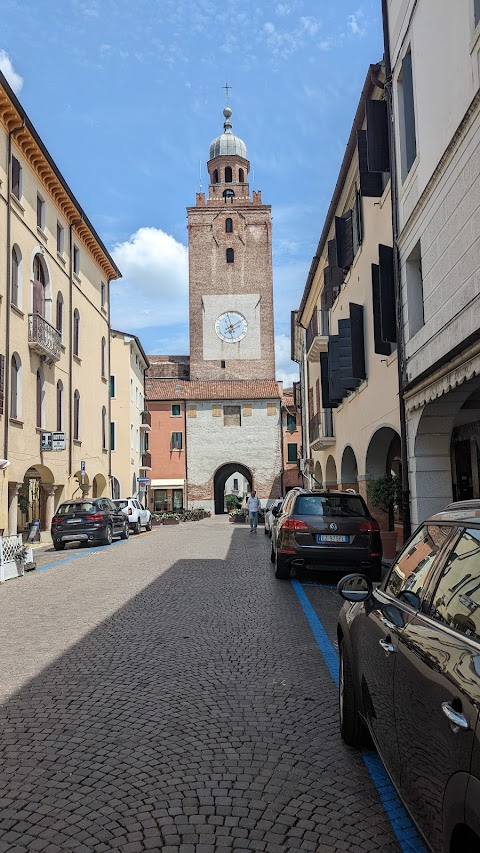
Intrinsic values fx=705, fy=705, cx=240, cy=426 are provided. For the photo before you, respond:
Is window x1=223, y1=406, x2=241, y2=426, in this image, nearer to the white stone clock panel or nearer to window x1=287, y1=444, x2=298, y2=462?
the white stone clock panel

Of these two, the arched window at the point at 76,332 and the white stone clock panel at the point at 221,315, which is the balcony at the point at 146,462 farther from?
the arched window at the point at 76,332

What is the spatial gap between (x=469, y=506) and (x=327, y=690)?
9.82 ft

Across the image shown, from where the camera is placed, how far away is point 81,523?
21.1 meters

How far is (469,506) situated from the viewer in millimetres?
2904

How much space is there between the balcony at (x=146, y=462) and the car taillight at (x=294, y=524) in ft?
128

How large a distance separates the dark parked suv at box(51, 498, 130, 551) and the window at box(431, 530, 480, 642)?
19.3 meters

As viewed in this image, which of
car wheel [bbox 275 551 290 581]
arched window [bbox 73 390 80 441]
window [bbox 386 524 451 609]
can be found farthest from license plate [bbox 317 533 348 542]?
arched window [bbox 73 390 80 441]

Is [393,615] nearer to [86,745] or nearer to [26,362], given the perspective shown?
[86,745]

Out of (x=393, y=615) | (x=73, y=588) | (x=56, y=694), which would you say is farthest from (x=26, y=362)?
(x=393, y=615)

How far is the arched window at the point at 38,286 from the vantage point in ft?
81.0

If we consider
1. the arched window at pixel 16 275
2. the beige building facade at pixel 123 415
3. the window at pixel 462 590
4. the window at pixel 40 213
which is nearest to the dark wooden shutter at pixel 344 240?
the arched window at pixel 16 275

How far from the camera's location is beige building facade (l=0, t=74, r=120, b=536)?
2175cm

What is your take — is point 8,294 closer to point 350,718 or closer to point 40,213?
point 40,213

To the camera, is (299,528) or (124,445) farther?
(124,445)
